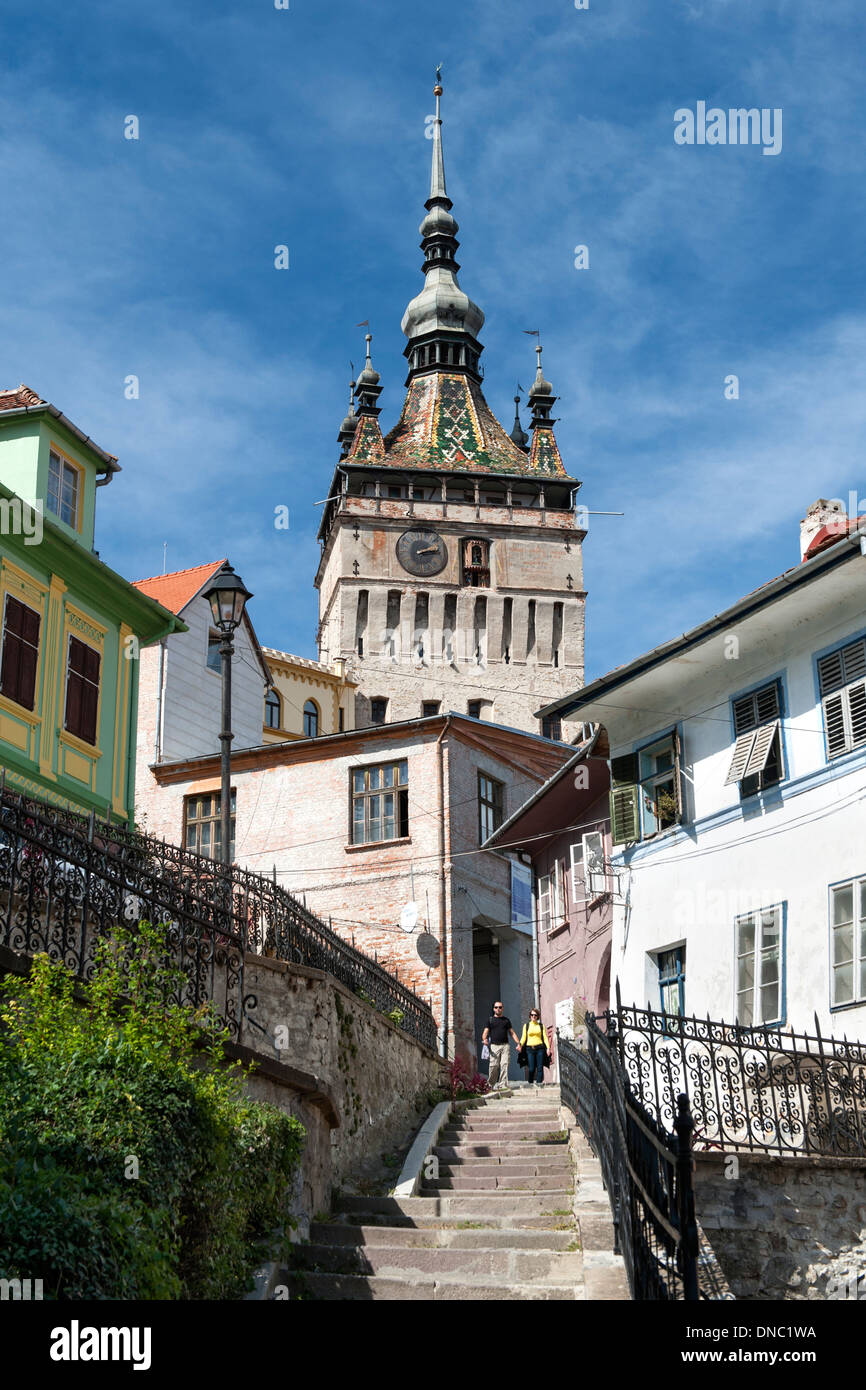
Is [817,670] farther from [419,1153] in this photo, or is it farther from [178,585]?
[178,585]

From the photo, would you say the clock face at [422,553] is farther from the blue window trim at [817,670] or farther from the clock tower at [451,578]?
the blue window trim at [817,670]

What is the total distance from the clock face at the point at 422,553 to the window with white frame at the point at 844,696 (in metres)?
51.5

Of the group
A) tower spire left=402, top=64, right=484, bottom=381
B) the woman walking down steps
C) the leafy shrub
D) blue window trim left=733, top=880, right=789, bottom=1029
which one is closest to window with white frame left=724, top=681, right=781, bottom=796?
blue window trim left=733, top=880, right=789, bottom=1029

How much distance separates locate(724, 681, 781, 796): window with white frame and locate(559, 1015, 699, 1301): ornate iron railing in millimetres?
7253

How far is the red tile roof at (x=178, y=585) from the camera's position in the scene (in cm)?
4197

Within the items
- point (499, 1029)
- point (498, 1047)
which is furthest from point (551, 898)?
point (498, 1047)

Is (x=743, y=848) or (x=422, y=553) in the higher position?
(x=422, y=553)

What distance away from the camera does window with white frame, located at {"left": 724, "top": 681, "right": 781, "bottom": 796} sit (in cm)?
1989

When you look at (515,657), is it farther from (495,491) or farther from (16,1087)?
(16,1087)

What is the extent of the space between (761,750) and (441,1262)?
374 inches

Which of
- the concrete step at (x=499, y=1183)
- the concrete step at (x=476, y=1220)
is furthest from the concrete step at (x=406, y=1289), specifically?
the concrete step at (x=499, y=1183)

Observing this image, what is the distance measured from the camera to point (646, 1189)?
998cm

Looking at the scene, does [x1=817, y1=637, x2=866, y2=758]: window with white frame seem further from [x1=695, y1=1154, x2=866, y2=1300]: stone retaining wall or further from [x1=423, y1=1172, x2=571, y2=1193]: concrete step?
[x1=423, y1=1172, x2=571, y2=1193]: concrete step

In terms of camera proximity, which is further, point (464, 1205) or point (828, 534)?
point (828, 534)
